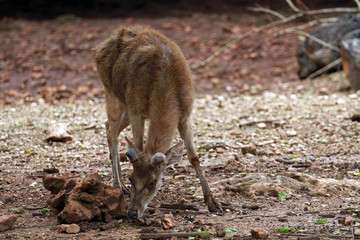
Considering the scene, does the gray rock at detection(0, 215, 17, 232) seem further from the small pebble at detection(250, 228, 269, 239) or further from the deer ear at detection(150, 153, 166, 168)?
the small pebble at detection(250, 228, 269, 239)

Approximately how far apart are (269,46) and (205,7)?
4.35m

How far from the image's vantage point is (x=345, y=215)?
517 centimetres

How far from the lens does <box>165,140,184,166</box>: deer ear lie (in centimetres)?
546

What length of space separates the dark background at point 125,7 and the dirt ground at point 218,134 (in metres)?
1.07

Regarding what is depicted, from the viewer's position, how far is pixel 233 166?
7.14 metres

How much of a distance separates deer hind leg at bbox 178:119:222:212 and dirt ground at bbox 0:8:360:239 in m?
0.16

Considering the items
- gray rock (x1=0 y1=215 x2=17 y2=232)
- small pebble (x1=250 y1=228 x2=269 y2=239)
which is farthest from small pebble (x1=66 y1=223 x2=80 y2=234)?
small pebble (x1=250 y1=228 x2=269 y2=239)

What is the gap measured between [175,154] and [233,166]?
71.9 inches

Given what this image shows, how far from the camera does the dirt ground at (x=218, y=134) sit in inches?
207

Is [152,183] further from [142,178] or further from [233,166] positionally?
[233,166]

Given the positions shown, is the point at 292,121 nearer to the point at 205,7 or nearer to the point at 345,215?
the point at 345,215

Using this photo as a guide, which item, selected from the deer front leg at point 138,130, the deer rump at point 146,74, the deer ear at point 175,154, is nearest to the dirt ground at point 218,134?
the deer ear at point 175,154

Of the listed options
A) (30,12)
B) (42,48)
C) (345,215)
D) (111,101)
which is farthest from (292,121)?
(30,12)

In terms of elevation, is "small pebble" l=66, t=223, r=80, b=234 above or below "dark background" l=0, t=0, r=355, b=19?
below
